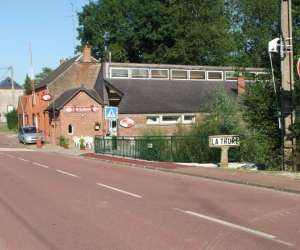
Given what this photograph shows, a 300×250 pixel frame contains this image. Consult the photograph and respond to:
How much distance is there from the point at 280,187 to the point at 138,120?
30.4 meters

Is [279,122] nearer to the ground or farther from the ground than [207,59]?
nearer to the ground

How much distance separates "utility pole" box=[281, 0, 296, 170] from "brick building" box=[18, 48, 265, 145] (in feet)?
76.7

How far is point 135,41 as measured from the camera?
6806 cm

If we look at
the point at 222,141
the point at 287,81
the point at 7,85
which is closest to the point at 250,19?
the point at 222,141

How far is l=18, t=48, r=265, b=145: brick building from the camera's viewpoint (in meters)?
44.4

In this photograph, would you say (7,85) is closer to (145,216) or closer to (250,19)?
(250,19)

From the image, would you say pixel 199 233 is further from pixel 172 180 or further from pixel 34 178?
pixel 34 178

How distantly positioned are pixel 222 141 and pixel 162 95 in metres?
27.3

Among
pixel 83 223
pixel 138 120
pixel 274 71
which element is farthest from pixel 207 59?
pixel 83 223

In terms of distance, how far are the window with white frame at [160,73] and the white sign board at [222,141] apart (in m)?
29.9

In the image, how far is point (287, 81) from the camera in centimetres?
1736

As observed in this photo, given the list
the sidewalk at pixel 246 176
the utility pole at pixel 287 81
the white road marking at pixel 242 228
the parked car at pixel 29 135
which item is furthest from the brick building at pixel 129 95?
the white road marking at pixel 242 228

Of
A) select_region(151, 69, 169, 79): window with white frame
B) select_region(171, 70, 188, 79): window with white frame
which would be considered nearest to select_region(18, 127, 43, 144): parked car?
select_region(151, 69, 169, 79): window with white frame

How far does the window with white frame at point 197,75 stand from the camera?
51.8 metres
